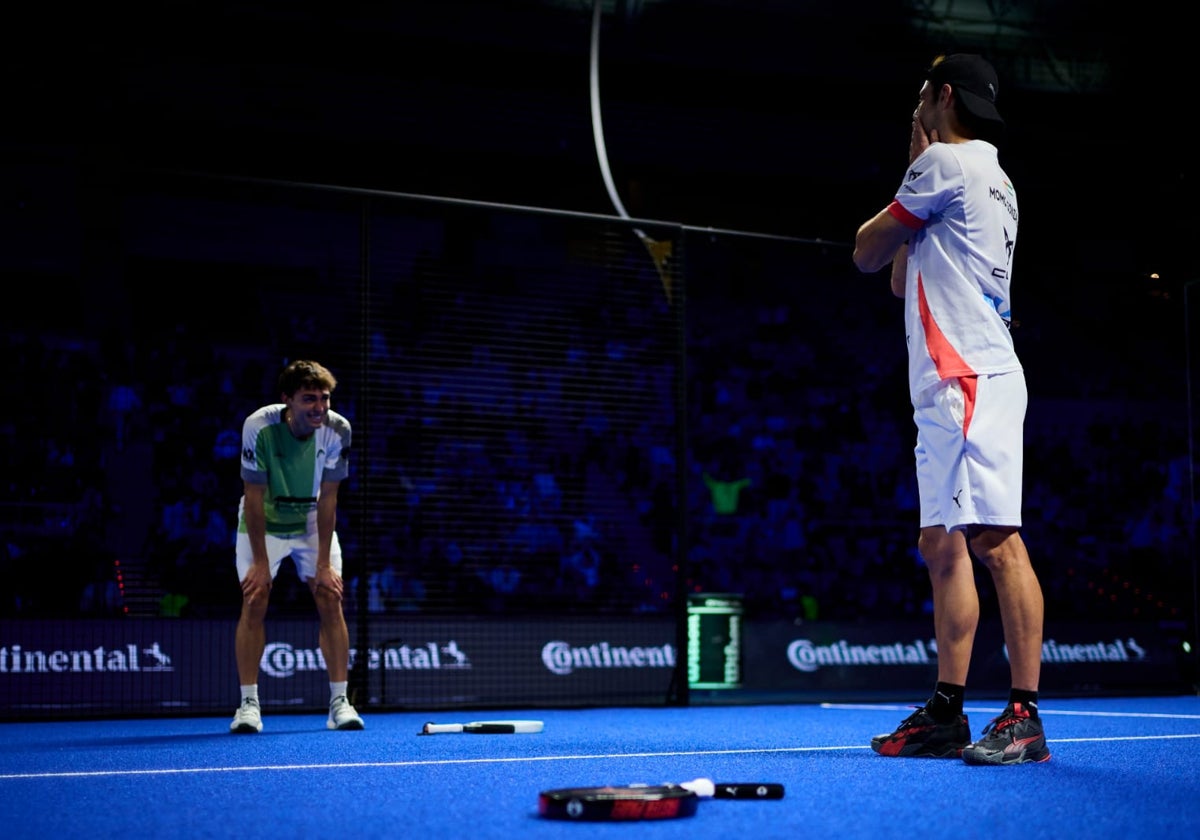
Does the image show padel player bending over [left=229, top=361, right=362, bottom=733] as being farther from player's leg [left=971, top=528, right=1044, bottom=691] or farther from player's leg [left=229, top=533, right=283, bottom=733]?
player's leg [left=971, top=528, right=1044, bottom=691]

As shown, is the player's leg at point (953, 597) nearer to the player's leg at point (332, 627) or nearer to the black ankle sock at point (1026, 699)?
the black ankle sock at point (1026, 699)

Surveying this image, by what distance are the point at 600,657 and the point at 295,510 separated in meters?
2.80

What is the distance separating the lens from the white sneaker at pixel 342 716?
5.20 meters

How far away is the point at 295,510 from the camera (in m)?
5.43

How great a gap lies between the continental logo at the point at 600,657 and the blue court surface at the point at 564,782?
2.39m

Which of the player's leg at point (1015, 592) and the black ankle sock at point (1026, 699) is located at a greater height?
the player's leg at point (1015, 592)

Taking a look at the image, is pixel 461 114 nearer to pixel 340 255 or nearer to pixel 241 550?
pixel 340 255

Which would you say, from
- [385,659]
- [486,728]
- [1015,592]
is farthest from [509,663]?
[1015,592]

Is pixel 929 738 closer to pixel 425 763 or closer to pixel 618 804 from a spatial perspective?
pixel 425 763

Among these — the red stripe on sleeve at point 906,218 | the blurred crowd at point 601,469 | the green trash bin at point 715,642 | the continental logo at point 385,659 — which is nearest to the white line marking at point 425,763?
the red stripe on sleeve at point 906,218

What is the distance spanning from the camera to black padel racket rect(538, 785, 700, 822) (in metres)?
2.25

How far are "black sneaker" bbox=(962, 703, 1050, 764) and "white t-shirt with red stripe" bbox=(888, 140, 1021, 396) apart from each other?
858 millimetres

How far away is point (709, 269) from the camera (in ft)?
46.0

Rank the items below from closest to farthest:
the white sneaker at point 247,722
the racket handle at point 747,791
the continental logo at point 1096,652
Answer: the racket handle at point 747,791 < the white sneaker at point 247,722 < the continental logo at point 1096,652
